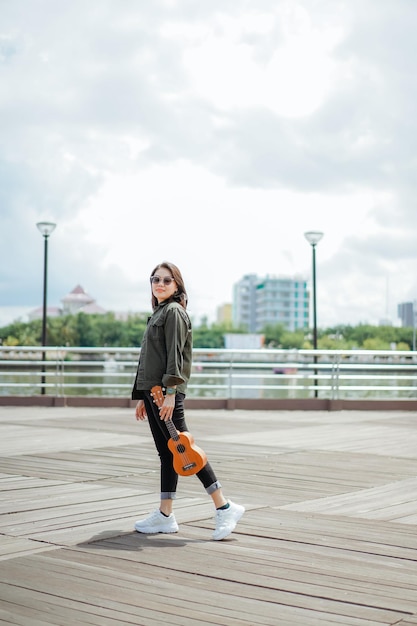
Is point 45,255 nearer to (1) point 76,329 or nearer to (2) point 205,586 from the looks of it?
(2) point 205,586

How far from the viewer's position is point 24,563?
15.2 feet

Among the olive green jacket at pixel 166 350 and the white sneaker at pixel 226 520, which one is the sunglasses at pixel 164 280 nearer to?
the olive green jacket at pixel 166 350

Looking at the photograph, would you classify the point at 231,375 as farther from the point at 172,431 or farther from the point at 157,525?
the point at 172,431

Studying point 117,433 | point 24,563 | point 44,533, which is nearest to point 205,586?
point 24,563

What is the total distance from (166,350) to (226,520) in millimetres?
1031

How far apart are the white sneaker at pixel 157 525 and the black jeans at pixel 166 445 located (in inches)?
4.7

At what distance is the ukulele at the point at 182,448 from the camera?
17.0 ft

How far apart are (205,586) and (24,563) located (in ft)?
3.27

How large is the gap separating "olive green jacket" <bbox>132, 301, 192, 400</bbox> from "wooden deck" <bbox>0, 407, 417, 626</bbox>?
905 mm

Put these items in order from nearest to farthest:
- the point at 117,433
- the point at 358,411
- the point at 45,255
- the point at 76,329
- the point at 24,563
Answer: the point at 24,563 → the point at 117,433 → the point at 358,411 → the point at 45,255 → the point at 76,329

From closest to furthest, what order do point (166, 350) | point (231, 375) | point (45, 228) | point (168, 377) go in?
1. point (168, 377)
2. point (166, 350)
3. point (231, 375)
4. point (45, 228)

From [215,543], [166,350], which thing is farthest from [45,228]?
[215,543]

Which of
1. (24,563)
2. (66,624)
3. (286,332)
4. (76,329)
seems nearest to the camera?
(66,624)

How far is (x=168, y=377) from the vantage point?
511 cm
